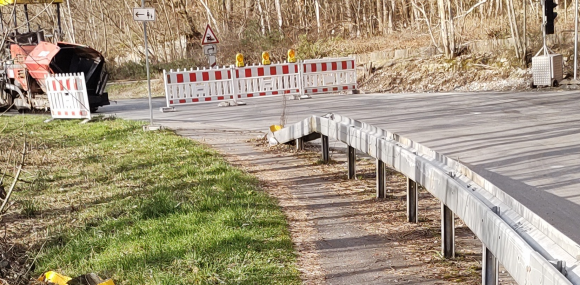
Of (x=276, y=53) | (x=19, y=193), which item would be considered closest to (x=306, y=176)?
(x=19, y=193)

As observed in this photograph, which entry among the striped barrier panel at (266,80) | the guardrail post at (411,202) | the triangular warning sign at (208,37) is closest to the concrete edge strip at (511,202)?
the guardrail post at (411,202)

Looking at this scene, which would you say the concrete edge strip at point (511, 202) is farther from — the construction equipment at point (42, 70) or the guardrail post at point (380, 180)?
the construction equipment at point (42, 70)

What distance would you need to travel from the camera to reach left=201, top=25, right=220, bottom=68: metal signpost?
76.6 ft

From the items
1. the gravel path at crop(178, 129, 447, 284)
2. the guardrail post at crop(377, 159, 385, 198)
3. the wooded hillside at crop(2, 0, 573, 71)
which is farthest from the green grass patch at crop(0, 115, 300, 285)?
the wooded hillside at crop(2, 0, 573, 71)

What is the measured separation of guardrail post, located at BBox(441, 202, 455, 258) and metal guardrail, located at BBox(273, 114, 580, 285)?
6.7 inches

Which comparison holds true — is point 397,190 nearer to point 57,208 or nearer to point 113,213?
point 113,213

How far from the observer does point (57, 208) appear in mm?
8602

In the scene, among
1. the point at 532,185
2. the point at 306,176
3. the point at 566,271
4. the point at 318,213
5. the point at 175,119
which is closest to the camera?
the point at 566,271

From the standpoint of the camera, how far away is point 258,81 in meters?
21.6

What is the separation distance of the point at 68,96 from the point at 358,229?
13639 mm

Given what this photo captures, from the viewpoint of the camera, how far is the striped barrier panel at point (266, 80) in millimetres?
21469

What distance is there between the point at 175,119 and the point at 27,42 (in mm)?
7072

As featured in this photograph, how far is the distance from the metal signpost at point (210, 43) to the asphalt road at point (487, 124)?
A: 219cm

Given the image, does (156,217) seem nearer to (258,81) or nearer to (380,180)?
(380,180)
